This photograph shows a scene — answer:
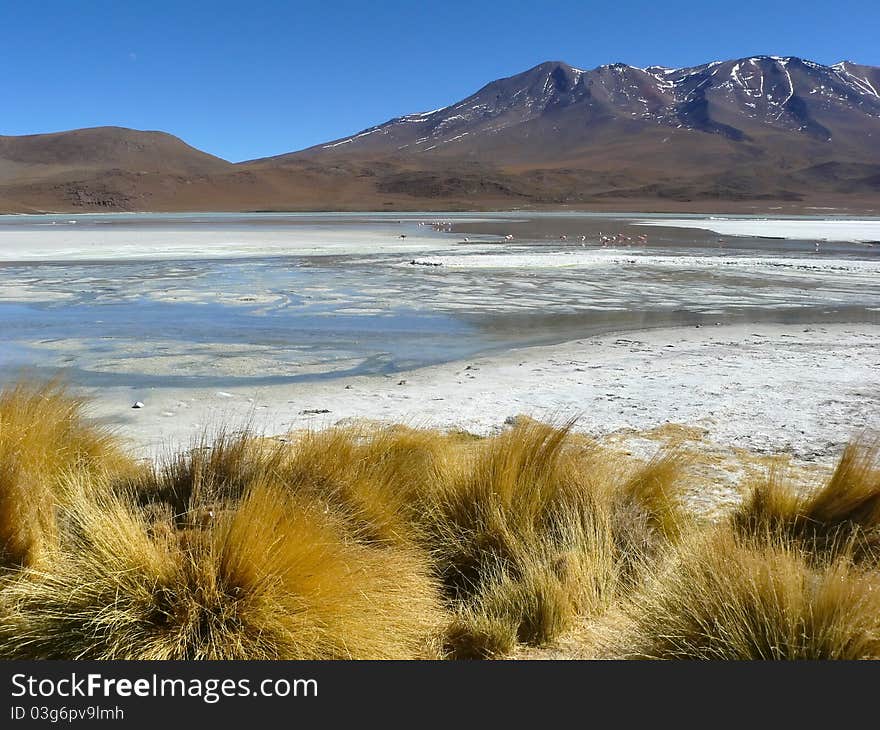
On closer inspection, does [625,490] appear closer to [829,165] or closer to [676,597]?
[676,597]

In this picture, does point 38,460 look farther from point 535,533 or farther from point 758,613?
point 758,613

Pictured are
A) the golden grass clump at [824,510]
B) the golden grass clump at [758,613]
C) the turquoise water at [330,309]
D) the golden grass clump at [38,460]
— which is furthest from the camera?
the turquoise water at [330,309]

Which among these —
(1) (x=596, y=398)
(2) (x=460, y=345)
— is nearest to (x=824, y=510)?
(1) (x=596, y=398)

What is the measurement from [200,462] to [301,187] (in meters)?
134

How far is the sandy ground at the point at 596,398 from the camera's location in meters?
6.17

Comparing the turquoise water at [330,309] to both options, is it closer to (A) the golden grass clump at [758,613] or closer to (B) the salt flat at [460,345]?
(B) the salt flat at [460,345]

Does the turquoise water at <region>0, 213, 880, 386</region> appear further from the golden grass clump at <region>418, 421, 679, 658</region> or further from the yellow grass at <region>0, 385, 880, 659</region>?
the golden grass clump at <region>418, 421, 679, 658</region>

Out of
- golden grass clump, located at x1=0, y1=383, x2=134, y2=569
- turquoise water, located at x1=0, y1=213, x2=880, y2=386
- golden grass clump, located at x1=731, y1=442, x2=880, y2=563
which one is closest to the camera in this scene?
golden grass clump, located at x1=0, y1=383, x2=134, y2=569

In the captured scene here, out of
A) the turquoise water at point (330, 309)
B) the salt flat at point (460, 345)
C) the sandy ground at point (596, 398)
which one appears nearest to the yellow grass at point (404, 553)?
the salt flat at point (460, 345)

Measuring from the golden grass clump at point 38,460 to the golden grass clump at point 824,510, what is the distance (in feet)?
10.1

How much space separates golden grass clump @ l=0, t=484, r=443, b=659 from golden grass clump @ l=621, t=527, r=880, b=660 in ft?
2.87

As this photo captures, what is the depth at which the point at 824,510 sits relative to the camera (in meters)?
3.99

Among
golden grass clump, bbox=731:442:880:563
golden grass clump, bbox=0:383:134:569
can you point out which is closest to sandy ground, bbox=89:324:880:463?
golden grass clump, bbox=0:383:134:569

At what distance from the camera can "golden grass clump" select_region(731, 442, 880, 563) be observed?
3791 millimetres
